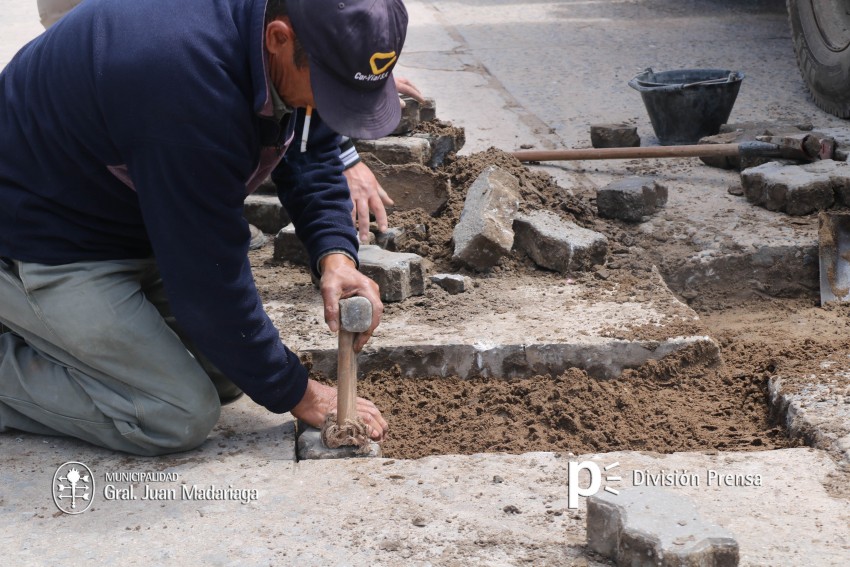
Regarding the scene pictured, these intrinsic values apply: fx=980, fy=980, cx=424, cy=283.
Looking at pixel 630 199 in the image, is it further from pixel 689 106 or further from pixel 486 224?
pixel 689 106

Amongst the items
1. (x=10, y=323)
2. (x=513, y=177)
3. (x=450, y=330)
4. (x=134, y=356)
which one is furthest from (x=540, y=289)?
(x=10, y=323)

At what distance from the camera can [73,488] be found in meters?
2.65

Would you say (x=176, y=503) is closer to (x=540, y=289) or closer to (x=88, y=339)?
(x=88, y=339)

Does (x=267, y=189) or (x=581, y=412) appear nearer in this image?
(x=581, y=412)

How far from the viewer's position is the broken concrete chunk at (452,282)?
3.96 metres

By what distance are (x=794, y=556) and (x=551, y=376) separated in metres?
1.27

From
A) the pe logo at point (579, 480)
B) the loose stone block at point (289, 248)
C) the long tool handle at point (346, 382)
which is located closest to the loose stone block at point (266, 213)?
the loose stone block at point (289, 248)

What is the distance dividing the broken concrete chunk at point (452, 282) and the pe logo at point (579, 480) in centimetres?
135

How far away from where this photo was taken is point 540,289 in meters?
3.98

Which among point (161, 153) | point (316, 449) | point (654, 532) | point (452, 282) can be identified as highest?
point (161, 153)

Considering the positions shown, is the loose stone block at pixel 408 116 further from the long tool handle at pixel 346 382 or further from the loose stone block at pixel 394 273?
the long tool handle at pixel 346 382

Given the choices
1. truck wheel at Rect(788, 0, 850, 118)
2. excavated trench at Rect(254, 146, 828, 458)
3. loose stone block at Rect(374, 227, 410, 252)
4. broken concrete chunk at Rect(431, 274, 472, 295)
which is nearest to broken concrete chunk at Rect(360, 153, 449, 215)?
loose stone block at Rect(374, 227, 410, 252)

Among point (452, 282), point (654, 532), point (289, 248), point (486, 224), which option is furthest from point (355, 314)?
point (289, 248)

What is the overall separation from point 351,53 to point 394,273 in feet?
5.04
